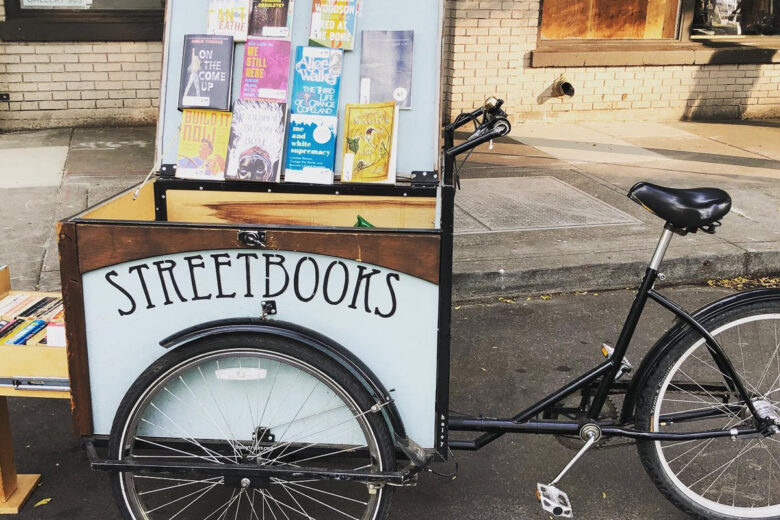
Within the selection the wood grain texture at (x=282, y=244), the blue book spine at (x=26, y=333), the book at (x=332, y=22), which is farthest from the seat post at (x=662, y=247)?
the blue book spine at (x=26, y=333)

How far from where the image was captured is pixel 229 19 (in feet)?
11.1

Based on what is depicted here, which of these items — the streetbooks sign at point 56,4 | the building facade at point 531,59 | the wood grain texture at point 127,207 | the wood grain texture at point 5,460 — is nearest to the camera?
the wood grain texture at point 127,207

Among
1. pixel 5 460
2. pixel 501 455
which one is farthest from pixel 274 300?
pixel 501 455

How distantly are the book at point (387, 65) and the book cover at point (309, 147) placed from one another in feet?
0.74

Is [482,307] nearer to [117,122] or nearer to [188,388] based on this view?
[188,388]

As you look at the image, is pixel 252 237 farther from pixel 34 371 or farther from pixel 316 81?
pixel 316 81

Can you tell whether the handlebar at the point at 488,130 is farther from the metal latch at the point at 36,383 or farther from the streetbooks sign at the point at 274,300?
the metal latch at the point at 36,383

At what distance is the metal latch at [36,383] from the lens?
8.86 ft

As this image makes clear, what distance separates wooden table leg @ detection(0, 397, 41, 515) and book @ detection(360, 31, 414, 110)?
188 cm

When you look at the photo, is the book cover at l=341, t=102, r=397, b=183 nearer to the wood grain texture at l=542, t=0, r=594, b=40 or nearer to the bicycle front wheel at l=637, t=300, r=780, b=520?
the bicycle front wheel at l=637, t=300, r=780, b=520

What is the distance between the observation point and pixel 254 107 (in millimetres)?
3369

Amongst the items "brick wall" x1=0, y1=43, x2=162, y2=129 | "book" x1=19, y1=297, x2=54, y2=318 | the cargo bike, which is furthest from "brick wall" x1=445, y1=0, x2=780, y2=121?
"book" x1=19, y1=297, x2=54, y2=318

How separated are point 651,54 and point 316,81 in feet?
23.2

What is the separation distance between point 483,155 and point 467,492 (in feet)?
16.9
